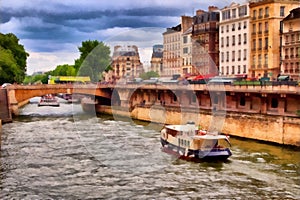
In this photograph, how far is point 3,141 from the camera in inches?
1914

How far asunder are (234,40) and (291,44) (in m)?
14.7

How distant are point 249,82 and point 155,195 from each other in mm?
28195

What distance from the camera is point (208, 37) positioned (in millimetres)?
96438

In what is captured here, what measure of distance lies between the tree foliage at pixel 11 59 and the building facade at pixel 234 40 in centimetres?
4123

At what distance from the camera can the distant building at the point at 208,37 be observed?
3578 inches

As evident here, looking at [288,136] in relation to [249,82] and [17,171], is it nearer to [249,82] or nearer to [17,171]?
[249,82]

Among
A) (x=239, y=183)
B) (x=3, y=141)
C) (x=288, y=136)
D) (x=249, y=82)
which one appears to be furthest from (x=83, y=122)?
(x=239, y=183)

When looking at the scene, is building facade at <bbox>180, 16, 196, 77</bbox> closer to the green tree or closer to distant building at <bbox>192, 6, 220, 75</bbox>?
distant building at <bbox>192, 6, 220, 75</bbox>

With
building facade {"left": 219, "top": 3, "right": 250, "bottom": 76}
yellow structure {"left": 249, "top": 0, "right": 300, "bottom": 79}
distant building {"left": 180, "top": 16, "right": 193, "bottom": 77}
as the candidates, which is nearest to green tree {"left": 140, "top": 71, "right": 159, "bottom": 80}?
distant building {"left": 180, "top": 16, "right": 193, "bottom": 77}

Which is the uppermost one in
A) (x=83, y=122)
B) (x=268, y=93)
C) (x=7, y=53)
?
(x=7, y=53)

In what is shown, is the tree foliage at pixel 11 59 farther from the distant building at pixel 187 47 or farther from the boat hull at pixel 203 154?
the boat hull at pixel 203 154

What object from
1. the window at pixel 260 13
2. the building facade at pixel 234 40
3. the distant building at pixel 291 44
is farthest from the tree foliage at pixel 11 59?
the distant building at pixel 291 44

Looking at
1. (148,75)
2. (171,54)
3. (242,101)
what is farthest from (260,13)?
(242,101)

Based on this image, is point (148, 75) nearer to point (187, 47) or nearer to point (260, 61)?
point (187, 47)
